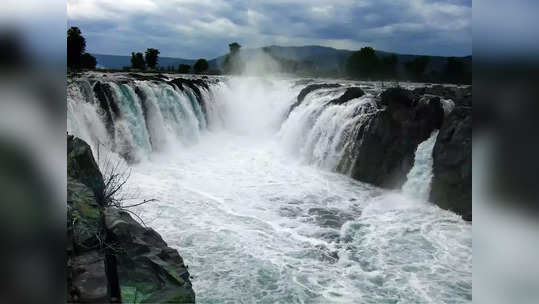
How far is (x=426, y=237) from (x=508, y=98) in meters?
8.54

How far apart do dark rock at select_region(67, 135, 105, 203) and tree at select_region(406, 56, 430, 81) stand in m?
44.5

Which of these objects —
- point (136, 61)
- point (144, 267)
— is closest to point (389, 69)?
point (136, 61)

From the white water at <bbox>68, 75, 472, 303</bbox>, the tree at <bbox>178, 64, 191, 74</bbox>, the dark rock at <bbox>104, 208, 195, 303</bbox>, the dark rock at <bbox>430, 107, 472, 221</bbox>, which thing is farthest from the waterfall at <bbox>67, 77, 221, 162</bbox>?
the tree at <bbox>178, 64, 191, 74</bbox>

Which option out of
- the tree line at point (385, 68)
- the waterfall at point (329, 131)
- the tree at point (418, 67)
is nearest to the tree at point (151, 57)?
the tree line at point (385, 68)

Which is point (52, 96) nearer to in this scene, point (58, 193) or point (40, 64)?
point (40, 64)

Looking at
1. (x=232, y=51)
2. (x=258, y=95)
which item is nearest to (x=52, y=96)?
(x=258, y=95)

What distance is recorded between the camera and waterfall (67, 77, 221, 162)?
1461cm

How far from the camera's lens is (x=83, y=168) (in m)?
7.53

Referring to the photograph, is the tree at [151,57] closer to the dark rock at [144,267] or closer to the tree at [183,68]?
the tree at [183,68]

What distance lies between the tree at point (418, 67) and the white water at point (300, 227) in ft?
106

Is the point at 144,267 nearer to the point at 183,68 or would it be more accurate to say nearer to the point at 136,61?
the point at 136,61

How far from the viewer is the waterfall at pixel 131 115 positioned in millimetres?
14609

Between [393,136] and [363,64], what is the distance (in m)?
40.7

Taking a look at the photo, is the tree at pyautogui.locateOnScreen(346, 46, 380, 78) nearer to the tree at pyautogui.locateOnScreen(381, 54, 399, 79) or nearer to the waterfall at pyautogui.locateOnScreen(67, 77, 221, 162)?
the tree at pyautogui.locateOnScreen(381, 54, 399, 79)
